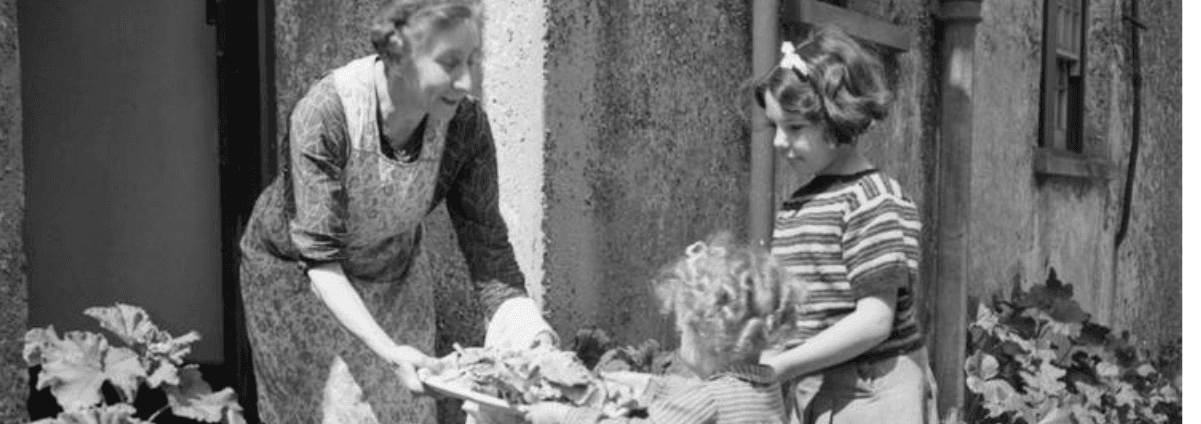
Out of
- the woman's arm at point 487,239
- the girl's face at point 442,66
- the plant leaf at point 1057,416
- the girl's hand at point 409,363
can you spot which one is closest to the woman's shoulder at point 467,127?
the woman's arm at point 487,239

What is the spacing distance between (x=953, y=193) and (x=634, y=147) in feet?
10.2

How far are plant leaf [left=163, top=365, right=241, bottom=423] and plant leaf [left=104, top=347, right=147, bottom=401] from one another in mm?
85

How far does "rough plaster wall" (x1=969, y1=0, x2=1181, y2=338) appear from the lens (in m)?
8.41

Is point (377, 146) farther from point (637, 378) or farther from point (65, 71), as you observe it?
point (65, 71)

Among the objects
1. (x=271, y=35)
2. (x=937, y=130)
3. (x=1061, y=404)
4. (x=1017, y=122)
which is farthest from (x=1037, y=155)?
(x=271, y=35)

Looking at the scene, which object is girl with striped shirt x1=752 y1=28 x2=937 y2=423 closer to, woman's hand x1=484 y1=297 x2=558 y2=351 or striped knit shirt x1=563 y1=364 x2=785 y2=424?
striped knit shirt x1=563 y1=364 x2=785 y2=424

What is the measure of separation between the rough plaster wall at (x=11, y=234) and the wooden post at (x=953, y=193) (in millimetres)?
4841

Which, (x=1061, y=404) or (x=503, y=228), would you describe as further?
(x=1061, y=404)

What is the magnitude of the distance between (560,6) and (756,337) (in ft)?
5.16

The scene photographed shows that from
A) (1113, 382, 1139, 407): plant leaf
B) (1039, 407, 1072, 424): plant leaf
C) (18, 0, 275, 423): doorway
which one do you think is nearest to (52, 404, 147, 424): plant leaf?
(18, 0, 275, 423): doorway

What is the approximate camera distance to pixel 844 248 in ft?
11.3

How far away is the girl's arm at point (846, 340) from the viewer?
338 centimetres
